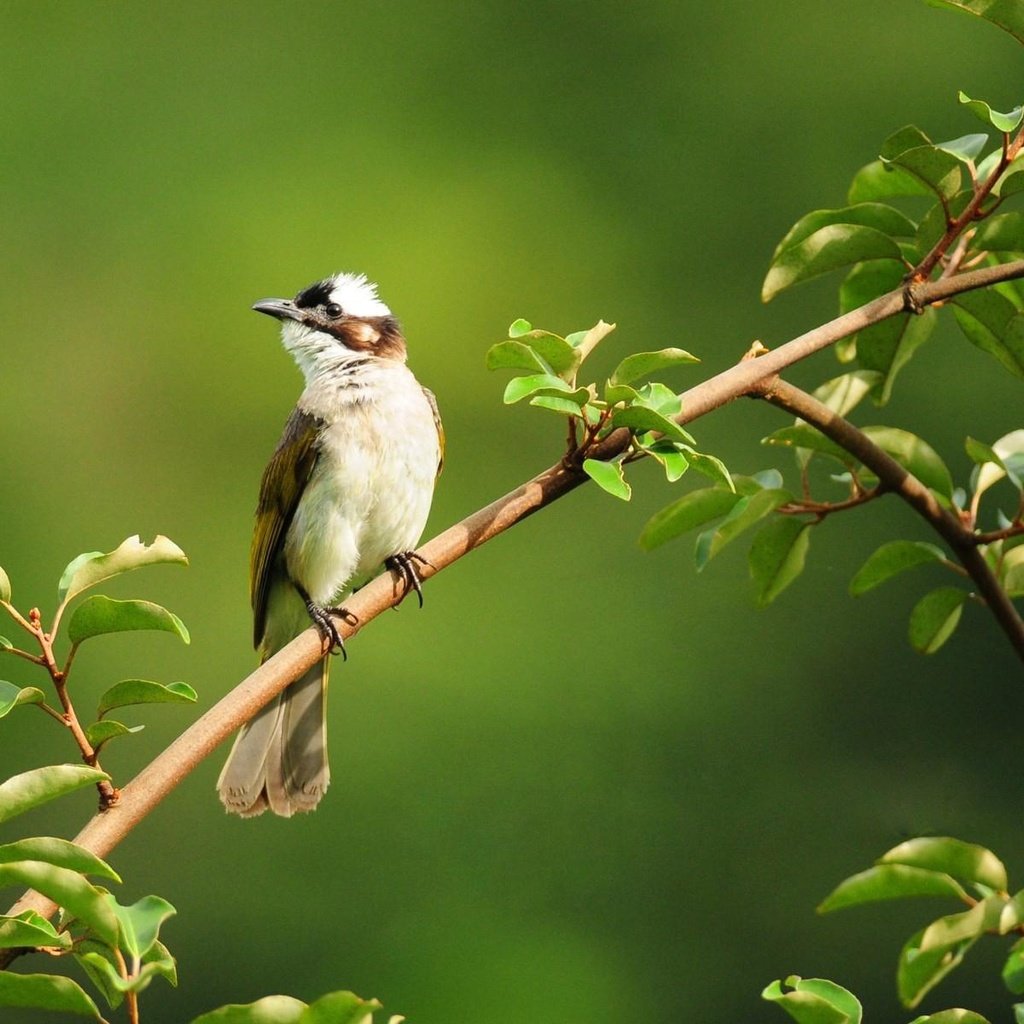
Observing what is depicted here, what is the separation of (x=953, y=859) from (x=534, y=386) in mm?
527

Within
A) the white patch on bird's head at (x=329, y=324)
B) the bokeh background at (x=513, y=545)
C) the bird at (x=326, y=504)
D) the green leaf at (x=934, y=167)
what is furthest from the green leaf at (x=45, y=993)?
the bokeh background at (x=513, y=545)

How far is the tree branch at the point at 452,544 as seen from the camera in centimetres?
142

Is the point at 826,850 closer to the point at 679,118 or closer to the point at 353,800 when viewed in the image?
the point at 353,800

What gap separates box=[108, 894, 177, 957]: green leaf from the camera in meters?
1.28

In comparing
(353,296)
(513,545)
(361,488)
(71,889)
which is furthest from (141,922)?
(513,545)

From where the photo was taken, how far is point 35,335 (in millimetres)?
9312

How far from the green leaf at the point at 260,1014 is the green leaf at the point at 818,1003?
345 mm

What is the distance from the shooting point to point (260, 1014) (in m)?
1.22

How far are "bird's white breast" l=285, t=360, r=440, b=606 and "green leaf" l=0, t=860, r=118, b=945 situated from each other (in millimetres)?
1737

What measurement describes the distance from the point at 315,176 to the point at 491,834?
404 cm

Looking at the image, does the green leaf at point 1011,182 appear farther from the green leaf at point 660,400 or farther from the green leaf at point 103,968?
the green leaf at point 103,968

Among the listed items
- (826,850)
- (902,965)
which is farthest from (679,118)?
(902,965)

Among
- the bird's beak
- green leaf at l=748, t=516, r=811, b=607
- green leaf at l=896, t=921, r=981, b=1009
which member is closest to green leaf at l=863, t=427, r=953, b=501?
green leaf at l=748, t=516, r=811, b=607

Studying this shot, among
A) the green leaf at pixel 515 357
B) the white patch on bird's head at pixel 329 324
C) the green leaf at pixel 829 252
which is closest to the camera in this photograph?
the green leaf at pixel 515 357
